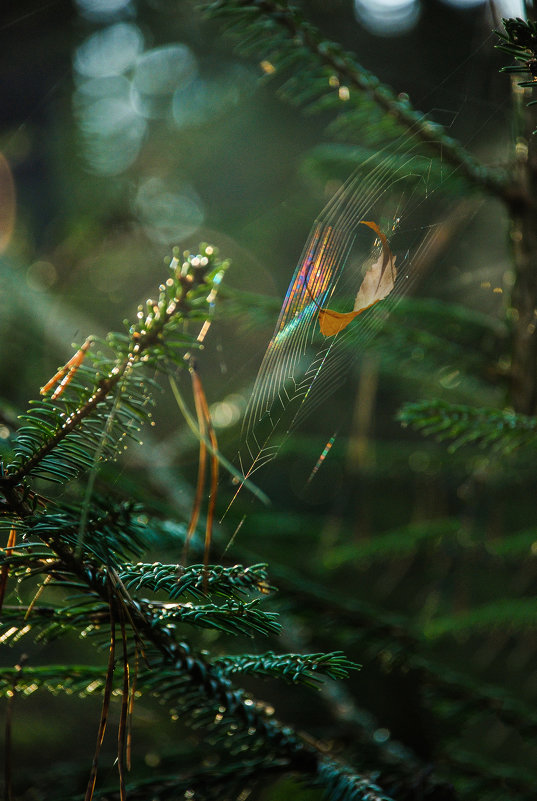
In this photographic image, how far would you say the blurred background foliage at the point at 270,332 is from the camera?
0.66 m

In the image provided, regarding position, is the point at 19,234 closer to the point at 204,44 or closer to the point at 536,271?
the point at 204,44

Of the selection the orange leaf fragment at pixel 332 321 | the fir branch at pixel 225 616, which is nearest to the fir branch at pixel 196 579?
the fir branch at pixel 225 616

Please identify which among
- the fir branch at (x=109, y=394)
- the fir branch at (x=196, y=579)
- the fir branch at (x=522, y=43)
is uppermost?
the fir branch at (x=522, y=43)

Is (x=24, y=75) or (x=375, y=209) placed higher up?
(x=24, y=75)

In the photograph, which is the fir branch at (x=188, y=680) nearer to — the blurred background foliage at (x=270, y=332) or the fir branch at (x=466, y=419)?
the blurred background foliage at (x=270, y=332)

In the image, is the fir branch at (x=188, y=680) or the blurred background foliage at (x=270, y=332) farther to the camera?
the blurred background foliage at (x=270, y=332)

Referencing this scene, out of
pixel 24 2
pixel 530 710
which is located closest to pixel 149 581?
pixel 530 710

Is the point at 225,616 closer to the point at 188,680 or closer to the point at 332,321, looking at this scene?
the point at 188,680

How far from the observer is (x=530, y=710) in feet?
2.14

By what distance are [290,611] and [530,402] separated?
0.35m

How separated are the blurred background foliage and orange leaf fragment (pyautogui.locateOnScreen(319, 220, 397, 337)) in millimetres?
131

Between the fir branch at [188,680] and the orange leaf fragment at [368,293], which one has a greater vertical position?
the orange leaf fragment at [368,293]

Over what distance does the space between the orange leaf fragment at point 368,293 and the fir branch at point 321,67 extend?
151mm

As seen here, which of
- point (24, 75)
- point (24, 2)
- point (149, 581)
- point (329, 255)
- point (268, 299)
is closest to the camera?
point (149, 581)
